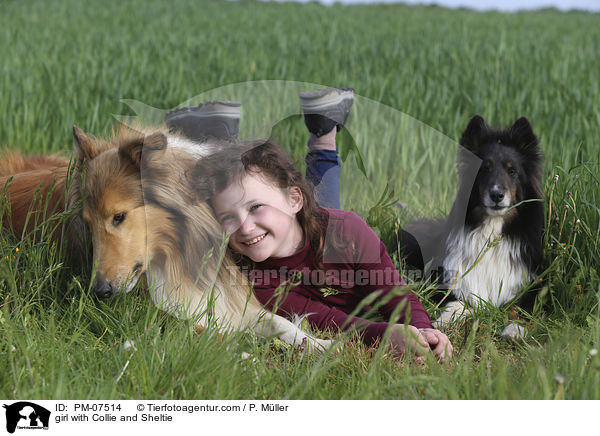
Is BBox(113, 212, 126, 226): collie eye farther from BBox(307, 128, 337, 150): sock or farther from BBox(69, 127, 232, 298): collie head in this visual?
BBox(307, 128, 337, 150): sock

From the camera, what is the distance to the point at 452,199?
8.97 ft

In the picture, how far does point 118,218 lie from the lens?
2.22m

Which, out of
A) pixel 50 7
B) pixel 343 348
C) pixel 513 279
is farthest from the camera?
pixel 50 7

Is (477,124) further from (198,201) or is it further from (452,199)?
(198,201)

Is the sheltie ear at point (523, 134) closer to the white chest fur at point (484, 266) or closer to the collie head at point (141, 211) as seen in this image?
the white chest fur at point (484, 266)

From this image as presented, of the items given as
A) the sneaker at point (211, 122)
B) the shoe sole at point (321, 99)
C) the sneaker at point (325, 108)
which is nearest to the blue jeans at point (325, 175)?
the sneaker at point (325, 108)

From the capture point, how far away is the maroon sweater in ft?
8.68

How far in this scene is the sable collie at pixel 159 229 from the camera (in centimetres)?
221

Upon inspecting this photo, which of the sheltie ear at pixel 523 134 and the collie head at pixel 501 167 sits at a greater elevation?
the sheltie ear at pixel 523 134
